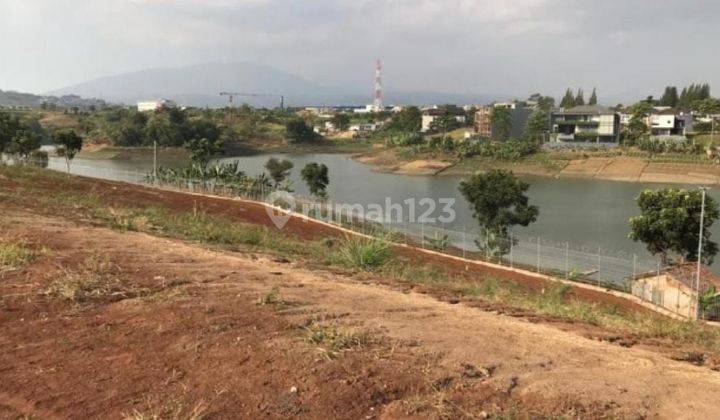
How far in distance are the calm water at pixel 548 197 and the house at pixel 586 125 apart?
Result: 79.1 feet

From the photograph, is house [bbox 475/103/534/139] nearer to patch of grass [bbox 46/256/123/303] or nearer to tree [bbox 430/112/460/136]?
tree [bbox 430/112/460/136]

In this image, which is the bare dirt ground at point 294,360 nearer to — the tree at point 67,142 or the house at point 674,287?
the house at point 674,287

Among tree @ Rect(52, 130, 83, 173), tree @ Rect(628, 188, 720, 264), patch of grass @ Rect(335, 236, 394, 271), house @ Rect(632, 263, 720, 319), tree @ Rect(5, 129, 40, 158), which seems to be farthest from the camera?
tree @ Rect(5, 129, 40, 158)

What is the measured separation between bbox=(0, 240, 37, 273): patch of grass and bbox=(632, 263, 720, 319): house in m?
15.9

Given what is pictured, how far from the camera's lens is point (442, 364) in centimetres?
427

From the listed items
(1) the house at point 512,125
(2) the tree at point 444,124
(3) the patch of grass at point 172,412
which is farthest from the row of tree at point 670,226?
(2) the tree at point 444,124

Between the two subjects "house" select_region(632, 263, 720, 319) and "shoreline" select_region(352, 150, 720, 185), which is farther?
"shoreline" select_region(352, 150, 720, 185)

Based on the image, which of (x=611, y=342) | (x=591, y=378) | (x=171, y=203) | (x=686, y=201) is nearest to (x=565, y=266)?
(x=686, y=201)

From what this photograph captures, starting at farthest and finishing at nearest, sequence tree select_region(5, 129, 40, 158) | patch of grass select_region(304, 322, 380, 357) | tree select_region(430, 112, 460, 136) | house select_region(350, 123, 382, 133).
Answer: house select_region(350, 123, 382, 133) → tree select_region(430, 112, 460, 136) → tree select_region(5, 129, 40, 158) → patch of grass select_region(304, 322, 380, 357)

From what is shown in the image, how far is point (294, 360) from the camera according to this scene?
421cm

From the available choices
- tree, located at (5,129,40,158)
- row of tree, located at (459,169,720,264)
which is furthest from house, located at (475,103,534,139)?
row of tree, located at (459,169,720,264)

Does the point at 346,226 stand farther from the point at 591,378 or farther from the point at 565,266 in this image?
the point at 591,378

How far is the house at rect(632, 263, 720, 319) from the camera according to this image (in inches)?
688

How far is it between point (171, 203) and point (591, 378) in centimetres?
2286
